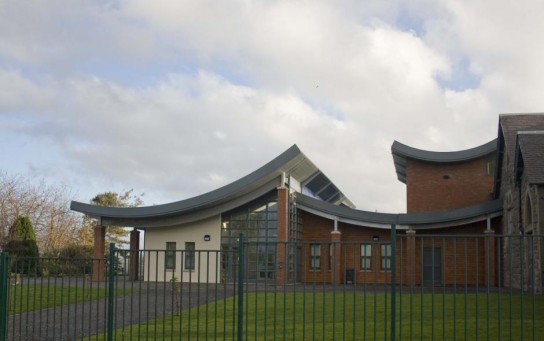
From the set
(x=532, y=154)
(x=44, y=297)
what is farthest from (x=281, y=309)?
(x=532, y=154)

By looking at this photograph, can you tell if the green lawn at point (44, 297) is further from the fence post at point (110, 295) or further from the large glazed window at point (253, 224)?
the large glazed window at point (253, 224)

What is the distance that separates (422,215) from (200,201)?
34.9 ft

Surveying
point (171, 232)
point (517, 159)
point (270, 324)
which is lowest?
point (270, 324)

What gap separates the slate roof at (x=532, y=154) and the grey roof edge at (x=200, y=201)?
11.5 meters

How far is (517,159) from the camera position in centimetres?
2617

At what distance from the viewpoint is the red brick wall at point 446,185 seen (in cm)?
4084

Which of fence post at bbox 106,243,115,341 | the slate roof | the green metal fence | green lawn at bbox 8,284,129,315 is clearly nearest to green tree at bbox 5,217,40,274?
green lawn at bbox 8,284,129,315

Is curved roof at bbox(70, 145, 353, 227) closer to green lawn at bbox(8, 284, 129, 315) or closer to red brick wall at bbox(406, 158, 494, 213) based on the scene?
red brick wall at bbox(406, 158, 494, 213)

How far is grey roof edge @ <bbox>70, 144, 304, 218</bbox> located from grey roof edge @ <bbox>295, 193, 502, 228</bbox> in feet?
11.6

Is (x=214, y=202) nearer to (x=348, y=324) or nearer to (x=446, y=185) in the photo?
(x=446, y=185)

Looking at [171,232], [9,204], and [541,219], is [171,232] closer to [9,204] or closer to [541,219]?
[9,204]

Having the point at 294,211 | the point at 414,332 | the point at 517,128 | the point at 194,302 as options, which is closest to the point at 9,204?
the point at 294,211

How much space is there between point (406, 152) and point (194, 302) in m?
21.9

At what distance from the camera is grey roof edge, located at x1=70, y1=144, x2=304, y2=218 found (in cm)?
3419
